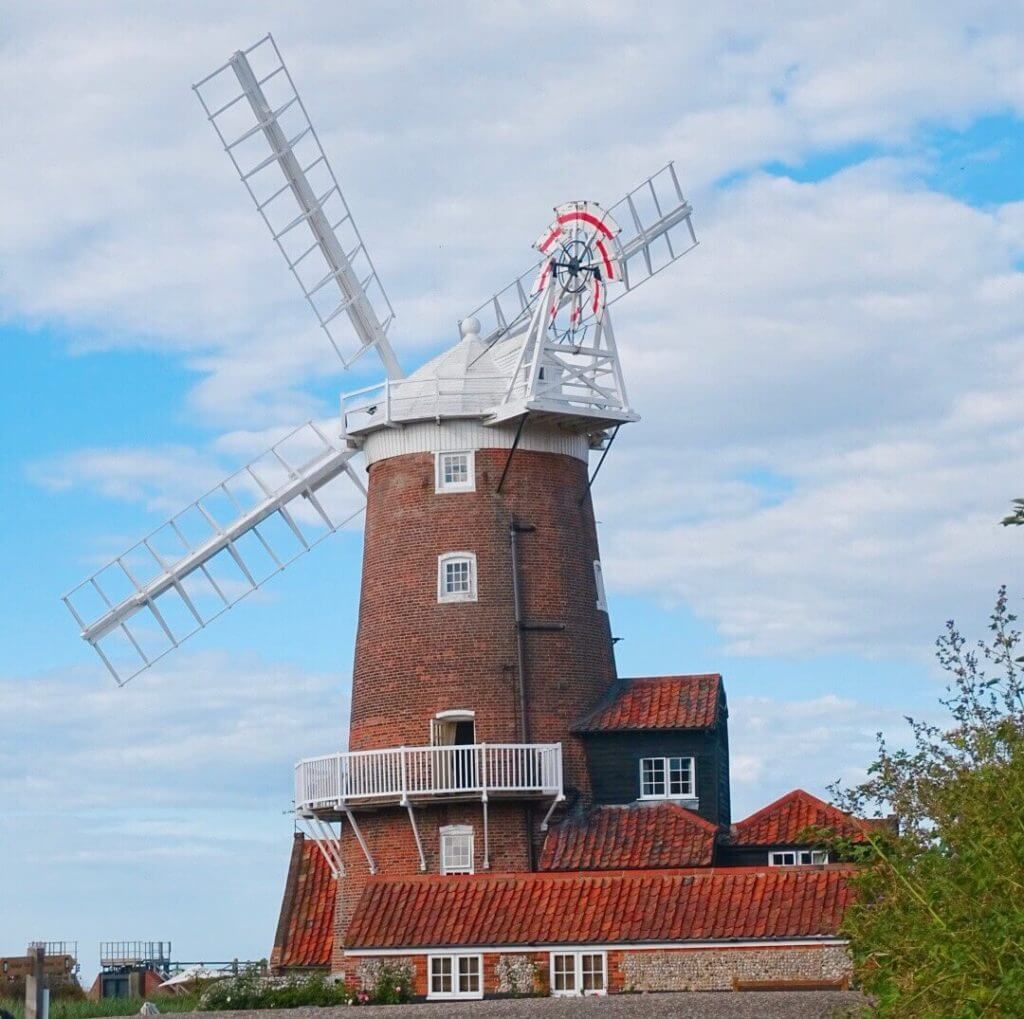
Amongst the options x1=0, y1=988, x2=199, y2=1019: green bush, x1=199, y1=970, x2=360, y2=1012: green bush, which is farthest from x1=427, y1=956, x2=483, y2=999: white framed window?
x1=0, y1=988, x2=199, y2=1019: green bush

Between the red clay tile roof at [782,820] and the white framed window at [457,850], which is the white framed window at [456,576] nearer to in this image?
the white framed window at [457,850]

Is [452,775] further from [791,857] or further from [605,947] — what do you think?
[791,857]

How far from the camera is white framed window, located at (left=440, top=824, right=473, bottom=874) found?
114 feet

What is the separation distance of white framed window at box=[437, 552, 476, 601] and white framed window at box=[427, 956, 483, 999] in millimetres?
6401

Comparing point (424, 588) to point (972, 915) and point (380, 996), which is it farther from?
point (972, 915)

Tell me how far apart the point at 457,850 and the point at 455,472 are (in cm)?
659

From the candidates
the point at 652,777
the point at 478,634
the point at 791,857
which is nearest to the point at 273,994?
the point at 478,634

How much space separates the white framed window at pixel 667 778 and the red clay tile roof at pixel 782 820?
3.74 feet

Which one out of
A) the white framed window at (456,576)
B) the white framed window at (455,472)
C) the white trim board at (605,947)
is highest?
the white framed window at (455,472)

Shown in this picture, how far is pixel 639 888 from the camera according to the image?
32625 millimetres

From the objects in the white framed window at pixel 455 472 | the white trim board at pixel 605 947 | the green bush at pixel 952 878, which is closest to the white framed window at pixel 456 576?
the white framed window at pixel 455 472

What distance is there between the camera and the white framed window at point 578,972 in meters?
31.6

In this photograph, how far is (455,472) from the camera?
1425 inches

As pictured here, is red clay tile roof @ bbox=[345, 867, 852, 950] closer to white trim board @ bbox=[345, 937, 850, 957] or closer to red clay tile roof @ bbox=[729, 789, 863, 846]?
white trim board @ bbox=[345, 937, 850, 957]
